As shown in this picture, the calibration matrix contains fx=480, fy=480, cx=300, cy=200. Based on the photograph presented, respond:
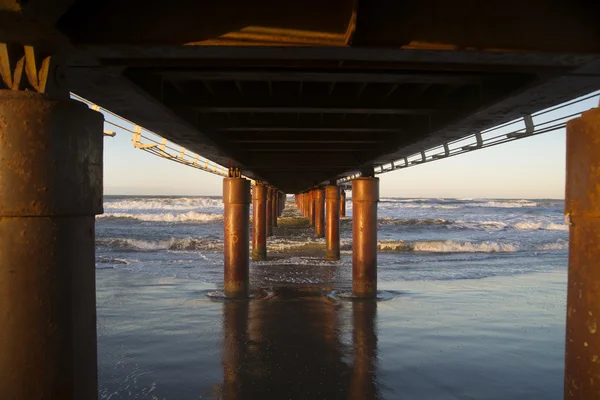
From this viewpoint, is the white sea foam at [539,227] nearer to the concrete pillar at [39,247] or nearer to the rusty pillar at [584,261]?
the rusty pillar at [584,261]

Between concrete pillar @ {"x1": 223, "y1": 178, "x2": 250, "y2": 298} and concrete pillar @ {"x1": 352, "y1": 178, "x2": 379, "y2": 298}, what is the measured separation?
2.91 metres

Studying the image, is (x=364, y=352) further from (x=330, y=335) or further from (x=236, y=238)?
(x=236, y=238)

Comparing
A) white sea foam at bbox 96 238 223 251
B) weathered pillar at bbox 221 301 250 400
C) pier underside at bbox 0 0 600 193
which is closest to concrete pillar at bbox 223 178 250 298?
weathered pillar at bbox 221 301 250 400

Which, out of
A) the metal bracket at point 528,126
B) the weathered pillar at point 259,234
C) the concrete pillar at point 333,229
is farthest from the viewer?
the weathered pillar at point 259,234

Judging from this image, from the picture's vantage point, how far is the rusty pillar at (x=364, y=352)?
6.15 m

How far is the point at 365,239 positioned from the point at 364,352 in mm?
5039

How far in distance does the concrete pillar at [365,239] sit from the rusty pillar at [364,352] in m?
0.83

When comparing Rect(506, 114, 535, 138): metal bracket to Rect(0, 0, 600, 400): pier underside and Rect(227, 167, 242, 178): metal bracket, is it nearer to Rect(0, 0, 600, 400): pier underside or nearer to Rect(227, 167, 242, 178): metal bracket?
Rect(0, 0, 600, 400): pier underside

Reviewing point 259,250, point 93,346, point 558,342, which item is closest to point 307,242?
point 259,250

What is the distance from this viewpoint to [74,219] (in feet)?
10.4

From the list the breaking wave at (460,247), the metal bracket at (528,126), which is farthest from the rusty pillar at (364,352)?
the breaking wave at (460,247)

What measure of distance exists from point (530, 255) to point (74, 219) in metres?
25.1

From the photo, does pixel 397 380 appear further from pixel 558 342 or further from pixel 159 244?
pixel 159 244

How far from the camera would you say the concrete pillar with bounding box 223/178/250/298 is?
12.5 meters
